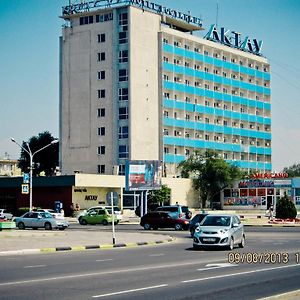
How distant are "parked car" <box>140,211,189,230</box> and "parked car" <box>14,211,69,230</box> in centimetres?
614

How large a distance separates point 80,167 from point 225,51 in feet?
105

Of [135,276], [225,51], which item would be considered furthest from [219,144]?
[135,276]

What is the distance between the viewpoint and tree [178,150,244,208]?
9825 centimetres

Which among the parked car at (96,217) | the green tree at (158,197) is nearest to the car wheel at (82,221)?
the parked car at (96,217)

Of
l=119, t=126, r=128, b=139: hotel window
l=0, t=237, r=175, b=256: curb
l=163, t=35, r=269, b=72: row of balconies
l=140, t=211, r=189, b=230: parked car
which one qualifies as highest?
l=163, t=35, r=269, b=72: row of balconies

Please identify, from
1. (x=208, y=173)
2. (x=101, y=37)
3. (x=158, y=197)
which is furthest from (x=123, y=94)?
(x=158, y=197)

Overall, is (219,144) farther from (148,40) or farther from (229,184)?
(148,40)

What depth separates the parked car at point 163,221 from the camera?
51.0 meters

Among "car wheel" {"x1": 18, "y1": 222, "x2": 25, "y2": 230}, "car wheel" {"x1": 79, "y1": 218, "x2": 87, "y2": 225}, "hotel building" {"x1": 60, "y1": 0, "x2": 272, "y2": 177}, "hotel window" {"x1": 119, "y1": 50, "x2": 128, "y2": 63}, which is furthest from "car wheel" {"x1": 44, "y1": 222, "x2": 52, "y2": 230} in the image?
"hotel window" {"x1": 119, "y1": 50, "x2": 128, "y2": 63}

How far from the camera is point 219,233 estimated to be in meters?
28.6

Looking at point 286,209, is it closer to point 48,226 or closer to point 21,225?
point 48,226

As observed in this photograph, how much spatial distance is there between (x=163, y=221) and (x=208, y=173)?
4711cm

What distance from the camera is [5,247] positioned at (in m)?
30.7
